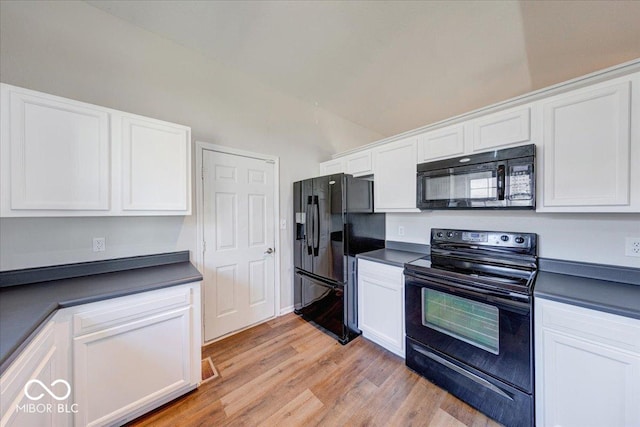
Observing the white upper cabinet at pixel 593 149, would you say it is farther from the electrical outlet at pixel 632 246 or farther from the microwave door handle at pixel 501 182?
the electrical outlet at pixel 632 246

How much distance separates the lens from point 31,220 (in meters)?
1.54

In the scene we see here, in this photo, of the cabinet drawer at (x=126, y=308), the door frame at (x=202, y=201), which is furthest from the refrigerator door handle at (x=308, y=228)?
the cabinet drawer at (x=126, y=308)

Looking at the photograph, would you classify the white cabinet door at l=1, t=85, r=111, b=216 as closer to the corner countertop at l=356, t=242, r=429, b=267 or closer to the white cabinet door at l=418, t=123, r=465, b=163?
the corner countertop at l=356, t=242, r=429, b=267

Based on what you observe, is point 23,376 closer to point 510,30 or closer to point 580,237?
point 580,237

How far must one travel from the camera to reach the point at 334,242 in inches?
96.1

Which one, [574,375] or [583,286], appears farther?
[583,286]

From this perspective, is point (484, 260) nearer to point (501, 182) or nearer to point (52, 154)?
point (501, 182)

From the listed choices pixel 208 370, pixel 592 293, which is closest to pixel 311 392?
pixel 208 370

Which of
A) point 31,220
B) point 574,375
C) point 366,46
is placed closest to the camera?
point 574,375

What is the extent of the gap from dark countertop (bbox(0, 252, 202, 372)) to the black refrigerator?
4.25 ft

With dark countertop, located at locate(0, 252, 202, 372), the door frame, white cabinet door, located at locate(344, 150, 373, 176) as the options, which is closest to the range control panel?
white cabinet door, located at locate(344, 150, 373, 176)

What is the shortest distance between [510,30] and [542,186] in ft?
4.32

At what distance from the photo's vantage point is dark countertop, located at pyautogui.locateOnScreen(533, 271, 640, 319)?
113cm

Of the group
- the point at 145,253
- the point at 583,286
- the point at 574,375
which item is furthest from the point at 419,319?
the point at 145,253
